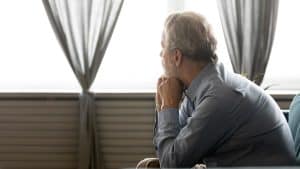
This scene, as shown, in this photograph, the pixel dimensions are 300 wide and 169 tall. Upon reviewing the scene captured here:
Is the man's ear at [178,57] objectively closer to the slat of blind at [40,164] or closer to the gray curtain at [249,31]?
the gray curtain at [249,31]

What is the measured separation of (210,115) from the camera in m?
1.83

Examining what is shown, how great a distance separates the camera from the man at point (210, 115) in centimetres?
185

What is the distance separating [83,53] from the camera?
3252 millimetres

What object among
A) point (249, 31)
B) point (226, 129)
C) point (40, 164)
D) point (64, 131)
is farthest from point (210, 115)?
point (40, 164)

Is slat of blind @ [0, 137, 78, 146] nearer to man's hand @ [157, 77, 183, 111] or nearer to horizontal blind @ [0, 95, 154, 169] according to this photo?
horizontal blind @ [0, 95, 154, 169]

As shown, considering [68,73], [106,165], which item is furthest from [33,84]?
[106,165]

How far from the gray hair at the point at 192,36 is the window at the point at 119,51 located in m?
1.46

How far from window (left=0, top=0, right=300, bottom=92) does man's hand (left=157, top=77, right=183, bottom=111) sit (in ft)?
4.47

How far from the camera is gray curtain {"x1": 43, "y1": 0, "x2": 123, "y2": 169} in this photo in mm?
3199

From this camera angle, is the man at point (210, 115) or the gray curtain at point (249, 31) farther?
the gray curtain at point (249, 31)

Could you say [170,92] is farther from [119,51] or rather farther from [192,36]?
[119,51]

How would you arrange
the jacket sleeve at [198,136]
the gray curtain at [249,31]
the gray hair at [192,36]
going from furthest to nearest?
the gray curtain at [249,31] < the gray hair at [192,36] < the jacket sleeve at [198,136]

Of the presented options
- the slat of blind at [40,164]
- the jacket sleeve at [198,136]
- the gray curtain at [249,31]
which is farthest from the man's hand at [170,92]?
the slat of blind at [40,164]

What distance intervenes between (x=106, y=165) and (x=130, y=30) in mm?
912
